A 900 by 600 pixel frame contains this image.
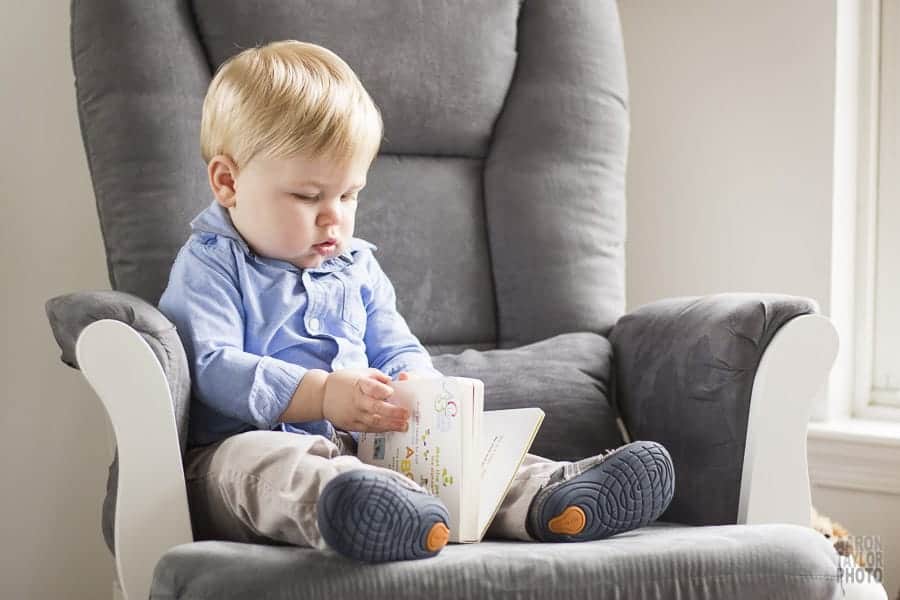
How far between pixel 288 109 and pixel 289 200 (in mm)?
107

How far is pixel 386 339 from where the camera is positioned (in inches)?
59.9

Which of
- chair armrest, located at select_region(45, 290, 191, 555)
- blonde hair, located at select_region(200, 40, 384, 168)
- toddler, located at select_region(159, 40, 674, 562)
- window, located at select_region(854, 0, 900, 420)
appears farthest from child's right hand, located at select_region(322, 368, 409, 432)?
window, located at select_region(854, 0, 900, 420)

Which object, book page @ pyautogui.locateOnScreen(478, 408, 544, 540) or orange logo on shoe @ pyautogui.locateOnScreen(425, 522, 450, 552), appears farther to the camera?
book page @ pyautogui.locateOnScreen(478, 408, 544, 540)

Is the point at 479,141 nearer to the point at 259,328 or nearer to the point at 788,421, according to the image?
the point at 259,328

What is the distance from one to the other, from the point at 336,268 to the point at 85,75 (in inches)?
18.0

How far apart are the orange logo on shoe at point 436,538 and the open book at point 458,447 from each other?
0.43 feet

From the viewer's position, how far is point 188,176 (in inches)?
62.1

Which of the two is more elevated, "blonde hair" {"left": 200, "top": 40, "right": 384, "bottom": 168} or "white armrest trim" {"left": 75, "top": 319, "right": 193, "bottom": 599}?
"blonde hair" {"left": 200, "top": 40, "right": 384, "bottom": 168}

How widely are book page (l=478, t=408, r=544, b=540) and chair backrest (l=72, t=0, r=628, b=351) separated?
1.51 feet

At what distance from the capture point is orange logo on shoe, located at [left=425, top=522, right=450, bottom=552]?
1034mm

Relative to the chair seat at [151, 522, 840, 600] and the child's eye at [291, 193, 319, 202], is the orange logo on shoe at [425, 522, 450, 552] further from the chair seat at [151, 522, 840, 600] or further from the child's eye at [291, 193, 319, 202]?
the child's eye at [291, 193, 319, 202]

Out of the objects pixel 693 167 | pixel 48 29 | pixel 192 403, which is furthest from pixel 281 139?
pixel 693 167

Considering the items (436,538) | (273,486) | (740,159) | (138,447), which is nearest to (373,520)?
(436,538)

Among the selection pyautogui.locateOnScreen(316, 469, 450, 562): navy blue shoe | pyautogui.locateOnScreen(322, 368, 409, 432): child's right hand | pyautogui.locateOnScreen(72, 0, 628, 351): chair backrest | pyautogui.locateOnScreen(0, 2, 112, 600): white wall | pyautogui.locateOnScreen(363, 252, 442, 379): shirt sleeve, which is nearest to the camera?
pyautogui.locateOnScreen(316, 469, 450, 562): navy blue shoe
